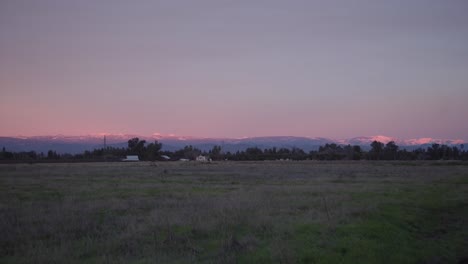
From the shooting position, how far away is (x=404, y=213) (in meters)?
19.2

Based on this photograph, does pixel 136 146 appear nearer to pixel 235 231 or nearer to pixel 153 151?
pixel 153 151

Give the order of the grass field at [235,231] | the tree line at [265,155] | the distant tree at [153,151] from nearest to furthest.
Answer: the grass field at [235,231]
the tree line at [265,155]
the distant tree at [153,151]

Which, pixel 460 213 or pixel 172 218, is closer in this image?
pixel 172 218

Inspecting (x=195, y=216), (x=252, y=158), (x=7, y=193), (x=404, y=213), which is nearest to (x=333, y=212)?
(x=404, y=213)

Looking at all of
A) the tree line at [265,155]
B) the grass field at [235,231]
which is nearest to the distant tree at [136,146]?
the tree line at [265,155]

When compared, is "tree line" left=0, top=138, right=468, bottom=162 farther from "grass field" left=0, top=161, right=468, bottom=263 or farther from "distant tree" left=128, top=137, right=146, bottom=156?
"grass field" left=0, top=161, right=468, bottom=263

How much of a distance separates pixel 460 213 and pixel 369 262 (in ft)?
37.5

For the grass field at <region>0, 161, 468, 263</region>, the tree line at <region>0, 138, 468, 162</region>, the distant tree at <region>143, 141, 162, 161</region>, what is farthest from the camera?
the distant tree at <region>143, 141, 162, 161</region>

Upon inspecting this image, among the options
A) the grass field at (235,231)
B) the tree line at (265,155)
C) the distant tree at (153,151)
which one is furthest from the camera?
the distant tree at (153,151)

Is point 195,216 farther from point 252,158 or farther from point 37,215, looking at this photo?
point 252,158

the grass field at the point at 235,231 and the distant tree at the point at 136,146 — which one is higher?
the distant tree at the point at 136,146

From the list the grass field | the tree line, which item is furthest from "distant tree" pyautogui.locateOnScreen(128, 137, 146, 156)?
the grass field

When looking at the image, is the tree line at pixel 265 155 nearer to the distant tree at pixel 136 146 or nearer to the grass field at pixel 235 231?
the distant tree at pixel 136 146

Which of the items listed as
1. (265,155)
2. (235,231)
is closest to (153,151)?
(265,155)
